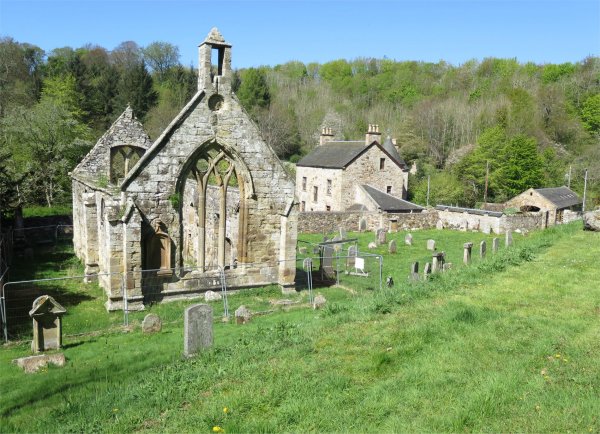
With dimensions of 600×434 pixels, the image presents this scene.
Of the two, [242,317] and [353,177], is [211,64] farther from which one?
[353,177]

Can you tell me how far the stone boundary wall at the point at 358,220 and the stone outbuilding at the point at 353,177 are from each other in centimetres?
116

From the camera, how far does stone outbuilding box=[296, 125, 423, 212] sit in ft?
136

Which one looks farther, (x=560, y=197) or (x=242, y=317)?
(x=560, y=197)

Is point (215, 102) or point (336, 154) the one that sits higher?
point (215, 102)

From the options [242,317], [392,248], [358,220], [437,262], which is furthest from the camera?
[358,220]

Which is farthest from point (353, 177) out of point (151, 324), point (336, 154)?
point (151, 324)

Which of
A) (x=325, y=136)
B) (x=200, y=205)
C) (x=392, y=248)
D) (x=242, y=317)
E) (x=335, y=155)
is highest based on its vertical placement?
(x=325, y=136)

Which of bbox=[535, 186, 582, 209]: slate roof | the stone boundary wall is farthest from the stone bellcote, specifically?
bbox=[535, 186, 582, 209]: slate roof

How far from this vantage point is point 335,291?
17.3 meters

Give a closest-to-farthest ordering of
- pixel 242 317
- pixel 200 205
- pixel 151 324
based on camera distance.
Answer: pixel 151 324
pixel 242 317
pixel 200 205

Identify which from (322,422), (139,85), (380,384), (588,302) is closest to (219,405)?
(322,422)

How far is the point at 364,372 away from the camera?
749cm

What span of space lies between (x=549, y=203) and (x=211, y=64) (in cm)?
3378

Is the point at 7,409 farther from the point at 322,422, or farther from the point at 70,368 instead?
the point at 322,422
